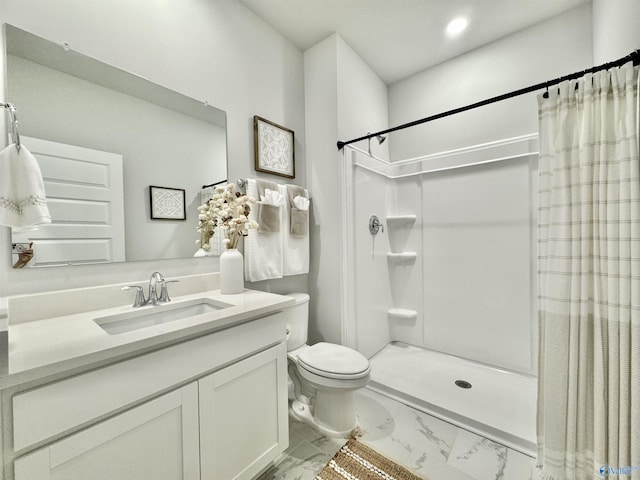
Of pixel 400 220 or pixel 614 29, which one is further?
pixel 400 220

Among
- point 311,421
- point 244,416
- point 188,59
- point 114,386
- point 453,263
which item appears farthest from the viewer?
point 453,263

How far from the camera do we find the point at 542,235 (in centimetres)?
121

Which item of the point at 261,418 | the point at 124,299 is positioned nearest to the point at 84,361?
the point at 124,299

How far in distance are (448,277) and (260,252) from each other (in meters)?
1.68

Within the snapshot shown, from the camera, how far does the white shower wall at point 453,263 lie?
80.0 inches

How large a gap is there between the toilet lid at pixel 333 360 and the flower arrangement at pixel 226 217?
0.79 meters

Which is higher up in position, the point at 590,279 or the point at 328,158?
the point at 328,158

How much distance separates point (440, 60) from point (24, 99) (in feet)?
9.05

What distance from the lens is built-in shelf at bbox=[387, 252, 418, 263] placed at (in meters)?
2.52

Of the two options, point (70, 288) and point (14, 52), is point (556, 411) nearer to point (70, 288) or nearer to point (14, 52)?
point (70, 288)

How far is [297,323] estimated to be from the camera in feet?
5.80

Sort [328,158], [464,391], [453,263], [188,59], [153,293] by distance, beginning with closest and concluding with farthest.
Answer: [153,293]
[188,59]
[464,391]
[328,158]
[453,263]

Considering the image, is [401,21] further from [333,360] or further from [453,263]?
[333,360]

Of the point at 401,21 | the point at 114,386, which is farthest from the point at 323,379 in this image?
the point at 401,21
